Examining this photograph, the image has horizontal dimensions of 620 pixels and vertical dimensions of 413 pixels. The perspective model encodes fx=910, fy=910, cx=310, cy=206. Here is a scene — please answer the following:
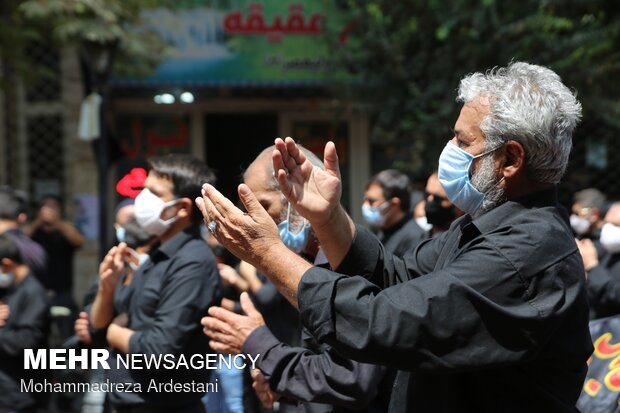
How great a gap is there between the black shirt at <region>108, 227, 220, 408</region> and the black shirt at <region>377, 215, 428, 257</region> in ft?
7.04

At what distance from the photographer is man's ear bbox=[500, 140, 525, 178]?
2.20 meters

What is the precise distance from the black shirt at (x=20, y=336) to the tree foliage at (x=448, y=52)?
484 cm

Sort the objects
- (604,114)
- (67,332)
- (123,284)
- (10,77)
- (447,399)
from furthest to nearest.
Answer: (10,77), (604,114), (67,332), (123,284), (447,399)

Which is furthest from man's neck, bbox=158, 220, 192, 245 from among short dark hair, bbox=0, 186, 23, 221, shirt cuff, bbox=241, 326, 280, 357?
short dark hair, bbox=0, 186, 23, 221

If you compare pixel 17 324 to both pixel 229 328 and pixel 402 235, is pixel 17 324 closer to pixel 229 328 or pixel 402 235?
pixel 229 328

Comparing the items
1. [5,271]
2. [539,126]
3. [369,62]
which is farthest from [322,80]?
[539,126]

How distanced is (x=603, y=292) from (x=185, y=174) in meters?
2.44

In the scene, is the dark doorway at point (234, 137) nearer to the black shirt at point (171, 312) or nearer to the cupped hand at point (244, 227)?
the black shirt at point (171, 312)

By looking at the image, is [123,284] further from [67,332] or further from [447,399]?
[67,332]

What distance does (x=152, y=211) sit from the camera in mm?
3992

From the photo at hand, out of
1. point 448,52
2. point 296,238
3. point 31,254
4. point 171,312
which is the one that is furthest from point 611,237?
point 448,52

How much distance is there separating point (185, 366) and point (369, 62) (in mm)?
6259

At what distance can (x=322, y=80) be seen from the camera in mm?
11023

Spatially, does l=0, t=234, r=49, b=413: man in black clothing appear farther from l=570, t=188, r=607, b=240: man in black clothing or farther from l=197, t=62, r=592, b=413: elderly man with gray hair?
l=570, t=188, r=607, b=240: man in black clothing
